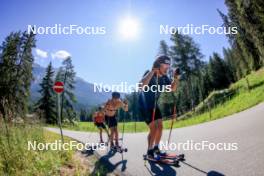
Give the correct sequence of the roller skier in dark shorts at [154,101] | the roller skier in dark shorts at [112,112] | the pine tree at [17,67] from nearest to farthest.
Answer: the roller skier in dark shorts at [154,101], the roller skier in dark shorts at [112,112], the pine tree at [17,67]

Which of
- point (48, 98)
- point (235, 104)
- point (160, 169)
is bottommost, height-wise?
point (160, 169)

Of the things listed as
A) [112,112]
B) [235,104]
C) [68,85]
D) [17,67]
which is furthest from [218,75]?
[112,112]

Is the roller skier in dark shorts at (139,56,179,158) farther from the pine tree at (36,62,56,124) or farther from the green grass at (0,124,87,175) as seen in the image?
the pine tree at (36,62,56,124)

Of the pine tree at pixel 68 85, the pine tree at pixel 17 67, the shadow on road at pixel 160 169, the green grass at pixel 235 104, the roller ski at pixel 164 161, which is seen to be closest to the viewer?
the shadow on road at pixel 160 169

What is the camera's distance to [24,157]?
7.36 metres

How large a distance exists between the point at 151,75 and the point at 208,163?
2.11 metres

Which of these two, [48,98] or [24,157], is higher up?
[48,98]

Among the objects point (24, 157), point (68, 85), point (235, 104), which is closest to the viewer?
point (24, 157)

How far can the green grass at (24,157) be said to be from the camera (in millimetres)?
6703

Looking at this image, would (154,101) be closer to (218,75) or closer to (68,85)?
(68,85)

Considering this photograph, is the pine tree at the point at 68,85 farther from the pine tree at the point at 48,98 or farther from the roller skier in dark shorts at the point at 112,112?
the roller skier in dark shorts at the point at 112,112

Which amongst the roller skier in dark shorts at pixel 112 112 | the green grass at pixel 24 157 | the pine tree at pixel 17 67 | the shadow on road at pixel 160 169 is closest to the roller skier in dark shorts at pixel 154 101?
the shadow on road at pixel 160 169

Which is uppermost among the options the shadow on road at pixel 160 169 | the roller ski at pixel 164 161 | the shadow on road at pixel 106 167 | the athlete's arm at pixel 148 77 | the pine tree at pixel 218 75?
the pine tree at pixel 218 75

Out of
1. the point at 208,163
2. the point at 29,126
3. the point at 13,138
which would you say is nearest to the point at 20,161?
the point at 13,138
